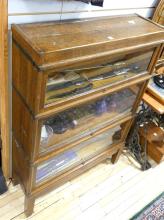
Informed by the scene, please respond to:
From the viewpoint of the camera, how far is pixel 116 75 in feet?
4.18

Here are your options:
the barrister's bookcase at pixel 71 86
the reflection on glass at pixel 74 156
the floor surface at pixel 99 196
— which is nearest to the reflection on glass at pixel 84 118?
the barrister's bookcase at pixel 71 86

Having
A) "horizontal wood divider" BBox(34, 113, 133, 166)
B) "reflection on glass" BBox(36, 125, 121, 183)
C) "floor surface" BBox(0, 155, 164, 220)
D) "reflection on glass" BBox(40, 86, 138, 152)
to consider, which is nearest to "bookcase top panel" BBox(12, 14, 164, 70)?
"reflection on glass" BBox(40, 86, 138, 152)

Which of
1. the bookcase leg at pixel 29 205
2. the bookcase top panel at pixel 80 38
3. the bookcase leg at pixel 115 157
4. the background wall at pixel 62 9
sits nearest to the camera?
the bookcase top panel at pixel 80 38

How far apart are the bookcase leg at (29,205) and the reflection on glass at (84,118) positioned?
1.17ft

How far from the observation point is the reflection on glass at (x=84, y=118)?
4.21 feet

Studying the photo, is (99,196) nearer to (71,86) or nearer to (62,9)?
(71,86)

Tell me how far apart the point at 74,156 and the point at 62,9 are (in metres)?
0.89

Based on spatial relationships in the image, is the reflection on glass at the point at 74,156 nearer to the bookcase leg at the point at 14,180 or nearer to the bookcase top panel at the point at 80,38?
the bookcase leg at the point at 14,180

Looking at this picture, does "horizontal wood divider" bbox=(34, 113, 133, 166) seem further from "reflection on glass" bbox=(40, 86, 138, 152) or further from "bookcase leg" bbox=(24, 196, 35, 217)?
"bookcase leg" bbox=(24, 196, 35, 217)

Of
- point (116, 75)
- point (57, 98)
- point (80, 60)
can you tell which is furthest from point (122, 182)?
point (80, 60)

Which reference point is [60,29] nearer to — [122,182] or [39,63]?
[39,63]

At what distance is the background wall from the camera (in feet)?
3.14

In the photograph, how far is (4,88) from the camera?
1.15 metres

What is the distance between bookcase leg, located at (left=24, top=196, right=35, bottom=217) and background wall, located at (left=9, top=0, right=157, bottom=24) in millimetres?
940
